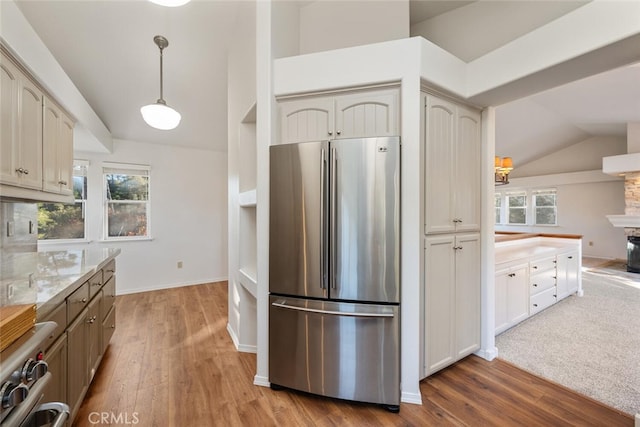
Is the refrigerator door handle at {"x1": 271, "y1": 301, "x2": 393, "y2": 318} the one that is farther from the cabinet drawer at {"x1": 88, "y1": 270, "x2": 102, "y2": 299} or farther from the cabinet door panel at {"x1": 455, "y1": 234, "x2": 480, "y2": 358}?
the cabinet drawer at {"x1": 88, "y1": 270, "x2": 102, "y2": 299}

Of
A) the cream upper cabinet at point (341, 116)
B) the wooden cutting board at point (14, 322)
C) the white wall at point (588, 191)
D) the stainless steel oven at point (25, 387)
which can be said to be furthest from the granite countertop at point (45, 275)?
the white wall at point (588, 191)

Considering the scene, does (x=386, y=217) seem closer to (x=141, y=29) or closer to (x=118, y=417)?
(x=118, y=417)

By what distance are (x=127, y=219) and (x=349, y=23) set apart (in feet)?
14.9

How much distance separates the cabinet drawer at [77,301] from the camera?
147 cm

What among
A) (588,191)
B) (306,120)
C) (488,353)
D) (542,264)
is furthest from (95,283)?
(588,191)

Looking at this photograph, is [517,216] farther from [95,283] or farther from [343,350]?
[95,283]

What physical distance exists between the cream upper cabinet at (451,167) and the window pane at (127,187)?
4698mm

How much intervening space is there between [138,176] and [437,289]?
4957 mm

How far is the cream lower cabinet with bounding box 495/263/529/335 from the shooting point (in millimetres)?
2676

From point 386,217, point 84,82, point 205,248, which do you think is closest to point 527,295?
point 386,217

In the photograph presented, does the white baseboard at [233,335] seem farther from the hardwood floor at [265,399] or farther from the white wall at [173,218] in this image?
the white wall at [173,218]

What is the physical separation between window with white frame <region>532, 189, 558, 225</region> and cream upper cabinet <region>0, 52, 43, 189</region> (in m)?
11.7

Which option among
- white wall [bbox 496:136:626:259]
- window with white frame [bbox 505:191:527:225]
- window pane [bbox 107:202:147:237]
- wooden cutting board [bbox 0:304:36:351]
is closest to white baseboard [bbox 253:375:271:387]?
wooden cutting board [bbox 0:304:36:351]

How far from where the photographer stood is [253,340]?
251 centimetres
